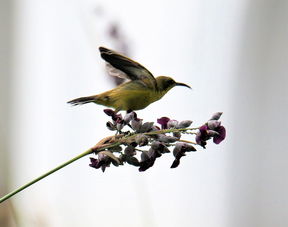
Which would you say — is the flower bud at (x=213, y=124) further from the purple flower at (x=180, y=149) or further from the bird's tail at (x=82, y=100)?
the bird's tail at (x=82, y=100)

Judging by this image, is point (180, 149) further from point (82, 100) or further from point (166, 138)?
point (82, 100)

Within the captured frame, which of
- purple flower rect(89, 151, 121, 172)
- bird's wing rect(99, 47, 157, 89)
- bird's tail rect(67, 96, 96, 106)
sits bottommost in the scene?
purple flower rect(89, 151, 121, 172)

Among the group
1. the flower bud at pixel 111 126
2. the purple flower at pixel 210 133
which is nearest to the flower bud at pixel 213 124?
the purple flower at pixel 210 133

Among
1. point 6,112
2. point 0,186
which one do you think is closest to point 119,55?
point 0,186

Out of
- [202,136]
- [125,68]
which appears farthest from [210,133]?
[125,68]

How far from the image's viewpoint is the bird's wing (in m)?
0.50

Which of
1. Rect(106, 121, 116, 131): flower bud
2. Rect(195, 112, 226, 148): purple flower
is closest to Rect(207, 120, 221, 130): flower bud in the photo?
Rect(195, 112, 226, 148): purple flower

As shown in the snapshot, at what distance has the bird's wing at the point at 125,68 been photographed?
1.65 ft

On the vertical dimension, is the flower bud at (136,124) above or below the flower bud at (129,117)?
below

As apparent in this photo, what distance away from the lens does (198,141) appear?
53cm

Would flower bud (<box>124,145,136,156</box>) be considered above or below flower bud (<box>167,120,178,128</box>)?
below

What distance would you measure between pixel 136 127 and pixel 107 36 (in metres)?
0.12

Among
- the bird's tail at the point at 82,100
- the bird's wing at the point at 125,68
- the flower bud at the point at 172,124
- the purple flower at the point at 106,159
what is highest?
the bird's wing at the point at 125,68

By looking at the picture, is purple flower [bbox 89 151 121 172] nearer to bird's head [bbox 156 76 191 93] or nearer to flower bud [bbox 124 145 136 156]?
flower bud [bbox 124 145 136 156]
